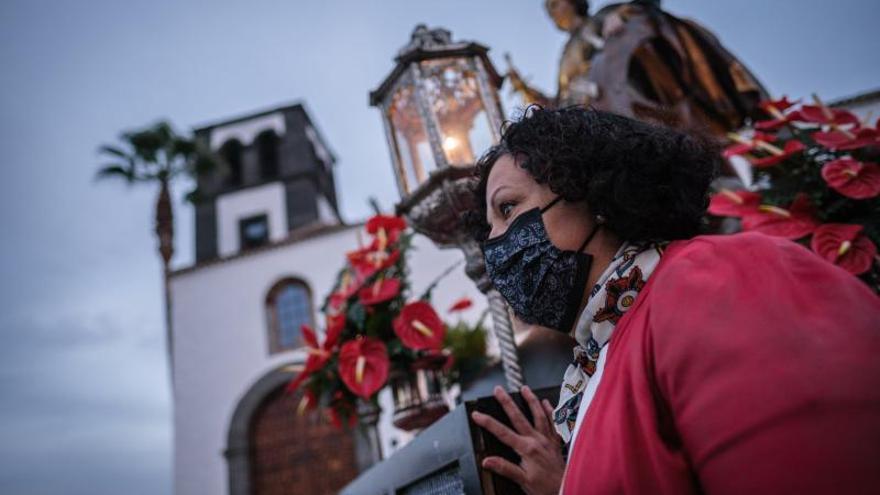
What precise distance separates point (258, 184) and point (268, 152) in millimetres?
1366

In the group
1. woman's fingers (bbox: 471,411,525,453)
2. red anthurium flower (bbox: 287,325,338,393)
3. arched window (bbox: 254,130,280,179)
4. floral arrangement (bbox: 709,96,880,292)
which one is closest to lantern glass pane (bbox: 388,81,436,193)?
red anthurium flower (bbox: 287,325,338,393)

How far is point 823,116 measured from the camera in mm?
2227

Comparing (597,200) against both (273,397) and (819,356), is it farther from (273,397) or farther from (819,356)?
(273,397)

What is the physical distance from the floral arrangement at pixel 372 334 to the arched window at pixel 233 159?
14610 millimetres

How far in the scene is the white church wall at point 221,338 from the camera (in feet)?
35.2

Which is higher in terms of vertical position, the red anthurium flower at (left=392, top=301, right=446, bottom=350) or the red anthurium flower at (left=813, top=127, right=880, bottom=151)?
the red anthurium flower at (left=813, top=127, right=880, bottom=151)

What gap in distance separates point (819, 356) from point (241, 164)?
17176 mm

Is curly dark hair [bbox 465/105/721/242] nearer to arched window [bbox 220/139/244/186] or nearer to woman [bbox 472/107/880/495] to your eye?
woman [bbox 472/107/880/495]

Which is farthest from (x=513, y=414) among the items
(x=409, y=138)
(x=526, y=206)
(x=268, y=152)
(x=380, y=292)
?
(x=268, y=152)

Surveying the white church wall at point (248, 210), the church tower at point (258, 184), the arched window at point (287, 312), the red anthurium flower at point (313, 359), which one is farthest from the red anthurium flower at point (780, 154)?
the white church wall at point (248, 210)

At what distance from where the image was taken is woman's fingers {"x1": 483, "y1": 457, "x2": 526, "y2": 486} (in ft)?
3.99

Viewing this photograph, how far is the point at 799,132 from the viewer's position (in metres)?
2.42

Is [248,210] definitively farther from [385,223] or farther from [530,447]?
[530,447]

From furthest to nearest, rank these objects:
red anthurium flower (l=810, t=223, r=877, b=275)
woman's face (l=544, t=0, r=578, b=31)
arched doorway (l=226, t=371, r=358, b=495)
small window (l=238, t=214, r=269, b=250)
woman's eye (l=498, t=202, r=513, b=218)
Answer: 1. small window (l=238, t=214, r=269, b=250)
2. arched doorway (l=226, t=371, r=358, b=495)
3. woman's face (l=544, t=0, r=578, b=31)
4. red anthurium flower (l=810, t=223, r=877, b=275)
5. woman's eye (l=498, t=202, r=513, b=218)
